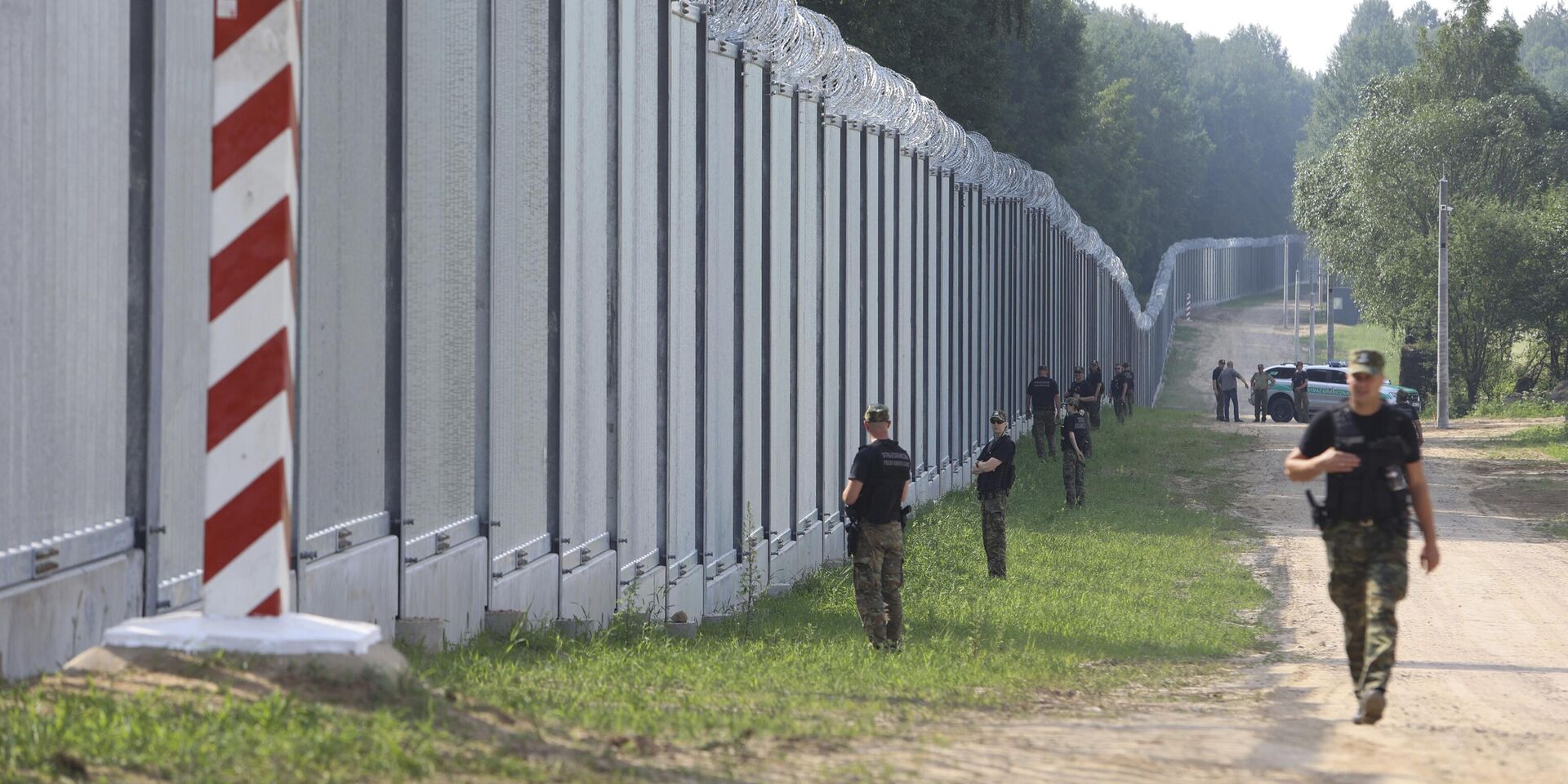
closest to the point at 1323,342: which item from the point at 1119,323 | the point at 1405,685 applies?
the point at 1119,323

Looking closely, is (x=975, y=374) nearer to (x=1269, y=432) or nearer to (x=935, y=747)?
(x=1269, y=432)

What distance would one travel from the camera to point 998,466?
17.1 metres

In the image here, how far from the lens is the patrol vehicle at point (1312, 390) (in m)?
48.3

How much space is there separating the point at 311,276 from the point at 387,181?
96cm

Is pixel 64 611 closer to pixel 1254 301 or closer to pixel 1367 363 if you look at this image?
pixel 1367 363

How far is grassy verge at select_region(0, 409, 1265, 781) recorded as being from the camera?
521 centimetres

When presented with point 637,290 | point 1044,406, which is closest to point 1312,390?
point 1044,406

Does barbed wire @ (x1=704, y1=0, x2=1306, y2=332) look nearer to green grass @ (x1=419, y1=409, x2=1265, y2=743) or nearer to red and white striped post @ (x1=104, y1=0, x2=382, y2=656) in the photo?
green grass @ (x1=419, y1=409, x2=1265, y2=743)

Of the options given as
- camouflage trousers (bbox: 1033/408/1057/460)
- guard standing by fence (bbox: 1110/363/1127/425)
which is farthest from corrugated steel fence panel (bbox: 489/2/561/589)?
guard standing by fence (bbox: 1110/363/1127/425)

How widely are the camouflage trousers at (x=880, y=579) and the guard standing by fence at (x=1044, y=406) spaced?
17.5 m

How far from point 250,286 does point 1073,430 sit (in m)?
18.6

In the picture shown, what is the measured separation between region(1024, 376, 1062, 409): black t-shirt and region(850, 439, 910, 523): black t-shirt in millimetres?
18054

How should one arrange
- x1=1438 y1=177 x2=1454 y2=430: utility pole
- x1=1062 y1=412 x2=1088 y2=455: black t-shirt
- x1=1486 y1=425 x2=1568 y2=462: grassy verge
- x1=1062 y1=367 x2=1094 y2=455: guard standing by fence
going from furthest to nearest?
1. x1=1438 y1=177 x2=1454 y2=430: utility pole
2. x1=1486 y1=425 x2=1568 y2=462: grassy verge
3. x1=1062 y1=367 x2=1094 y2=455: guard standing by fence
4. x1=1062 y1=412 x2=1088 y2=455: black t-shirt

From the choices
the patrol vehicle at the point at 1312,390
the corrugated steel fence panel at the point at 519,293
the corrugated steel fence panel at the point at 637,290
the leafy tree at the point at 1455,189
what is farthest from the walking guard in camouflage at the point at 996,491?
the leafy tree at the point at 1455,189
